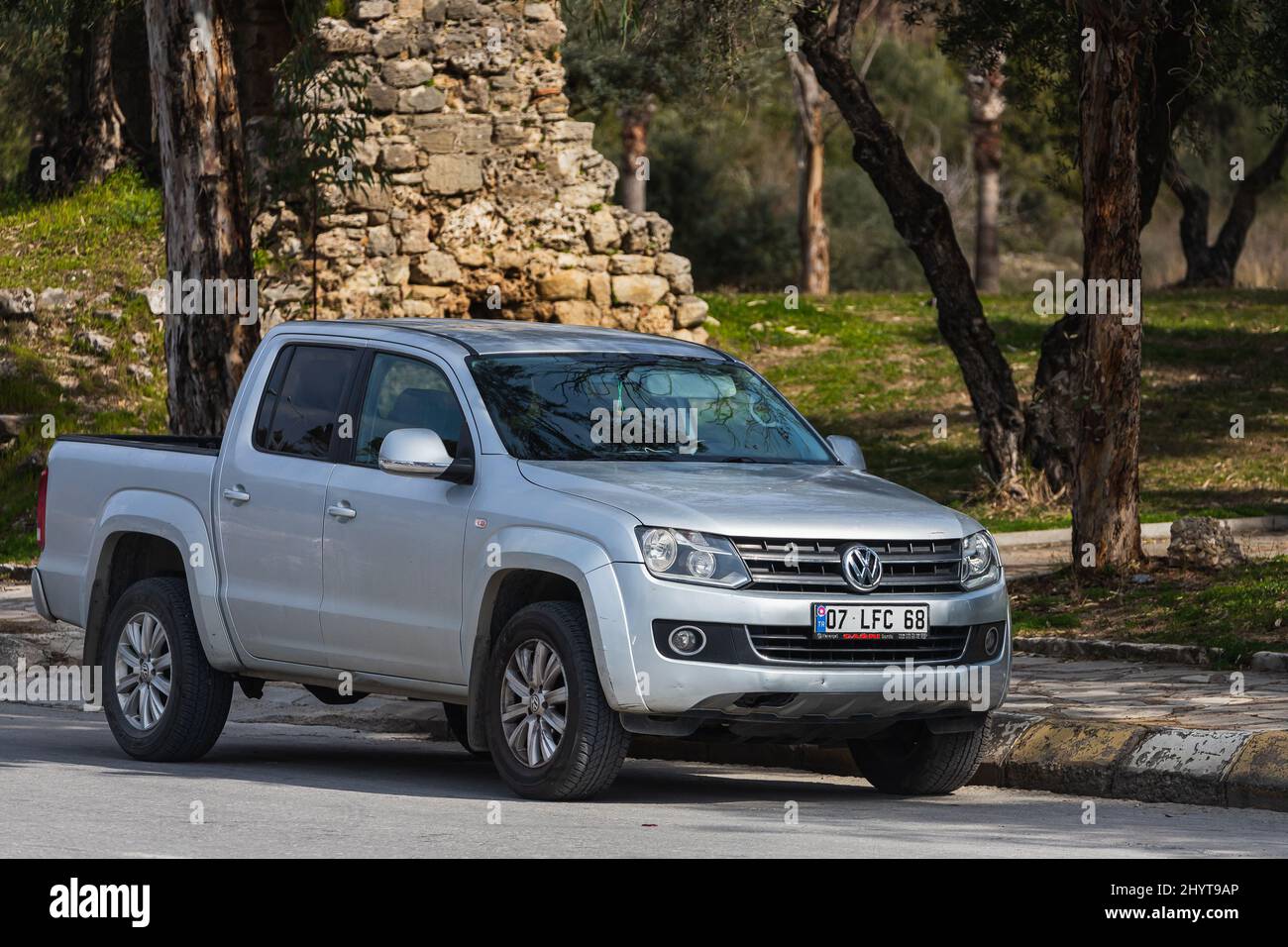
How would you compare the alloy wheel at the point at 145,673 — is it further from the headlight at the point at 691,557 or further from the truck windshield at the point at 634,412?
the headlight at the point at 691,557

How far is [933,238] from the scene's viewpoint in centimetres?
Answer: 1920

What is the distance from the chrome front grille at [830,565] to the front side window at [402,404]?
1.72m

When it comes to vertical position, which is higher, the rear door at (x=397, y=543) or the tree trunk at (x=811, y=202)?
the tree trunk at (x=811, y=202)

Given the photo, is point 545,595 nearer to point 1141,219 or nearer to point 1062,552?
point 1062,552

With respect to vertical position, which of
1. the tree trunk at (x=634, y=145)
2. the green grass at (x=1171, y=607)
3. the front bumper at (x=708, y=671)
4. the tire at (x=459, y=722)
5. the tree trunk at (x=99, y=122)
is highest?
the tree trunk at (x=634, y=145)

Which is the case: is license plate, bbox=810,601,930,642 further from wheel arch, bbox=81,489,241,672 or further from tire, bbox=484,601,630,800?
wheel arch, bbox=81,489,241,672

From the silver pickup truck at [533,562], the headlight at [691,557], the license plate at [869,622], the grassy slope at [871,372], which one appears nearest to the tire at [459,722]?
the silver pickup truck at [533,562]

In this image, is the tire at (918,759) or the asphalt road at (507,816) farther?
the tire at (918,759)

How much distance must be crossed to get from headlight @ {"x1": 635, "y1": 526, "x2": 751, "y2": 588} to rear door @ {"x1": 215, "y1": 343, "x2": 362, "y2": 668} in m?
2.00

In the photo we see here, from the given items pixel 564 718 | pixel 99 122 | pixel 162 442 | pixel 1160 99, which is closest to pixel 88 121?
pixel 99 122

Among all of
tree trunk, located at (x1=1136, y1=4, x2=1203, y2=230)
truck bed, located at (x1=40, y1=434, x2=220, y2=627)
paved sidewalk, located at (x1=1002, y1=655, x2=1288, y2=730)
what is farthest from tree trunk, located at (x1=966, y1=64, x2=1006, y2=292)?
truck bed, located at (x1=40, y1=434, x2=220, y2=627)

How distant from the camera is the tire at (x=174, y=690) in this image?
32.2 ft

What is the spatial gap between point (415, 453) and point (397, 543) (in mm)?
513
